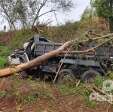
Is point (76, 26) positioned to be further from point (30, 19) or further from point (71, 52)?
point (71, 52)

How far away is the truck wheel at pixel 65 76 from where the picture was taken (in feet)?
37.4

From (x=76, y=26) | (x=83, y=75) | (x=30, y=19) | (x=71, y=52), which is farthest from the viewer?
(x=30, y=19)

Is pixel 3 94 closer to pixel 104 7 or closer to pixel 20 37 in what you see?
pixel 20 37

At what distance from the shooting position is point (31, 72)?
13109mm

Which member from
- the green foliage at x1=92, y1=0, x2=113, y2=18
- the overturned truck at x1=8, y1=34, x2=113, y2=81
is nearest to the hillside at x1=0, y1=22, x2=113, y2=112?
the overturned truck at x1=8, y1=34, x2=113, y2=81

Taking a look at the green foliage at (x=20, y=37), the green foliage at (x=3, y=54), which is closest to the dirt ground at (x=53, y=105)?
the green foliage at (x=3, y=54)

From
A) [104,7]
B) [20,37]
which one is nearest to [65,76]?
[20,37]

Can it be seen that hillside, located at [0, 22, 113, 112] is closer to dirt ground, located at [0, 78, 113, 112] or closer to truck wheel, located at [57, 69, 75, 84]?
dirt ground, located at [0, 78, 113, 112]

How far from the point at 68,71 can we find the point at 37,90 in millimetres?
3280

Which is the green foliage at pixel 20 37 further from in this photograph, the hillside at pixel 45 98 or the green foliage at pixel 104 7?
the hillside at pixel 45 98

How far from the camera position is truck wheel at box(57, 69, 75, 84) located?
11392 mm

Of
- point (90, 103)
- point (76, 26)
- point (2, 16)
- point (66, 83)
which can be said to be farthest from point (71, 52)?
point (2, 16)

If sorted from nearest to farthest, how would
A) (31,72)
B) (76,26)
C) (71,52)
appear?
(71,52) → (31,72) → (76,26)

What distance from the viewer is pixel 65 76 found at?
464 inches
